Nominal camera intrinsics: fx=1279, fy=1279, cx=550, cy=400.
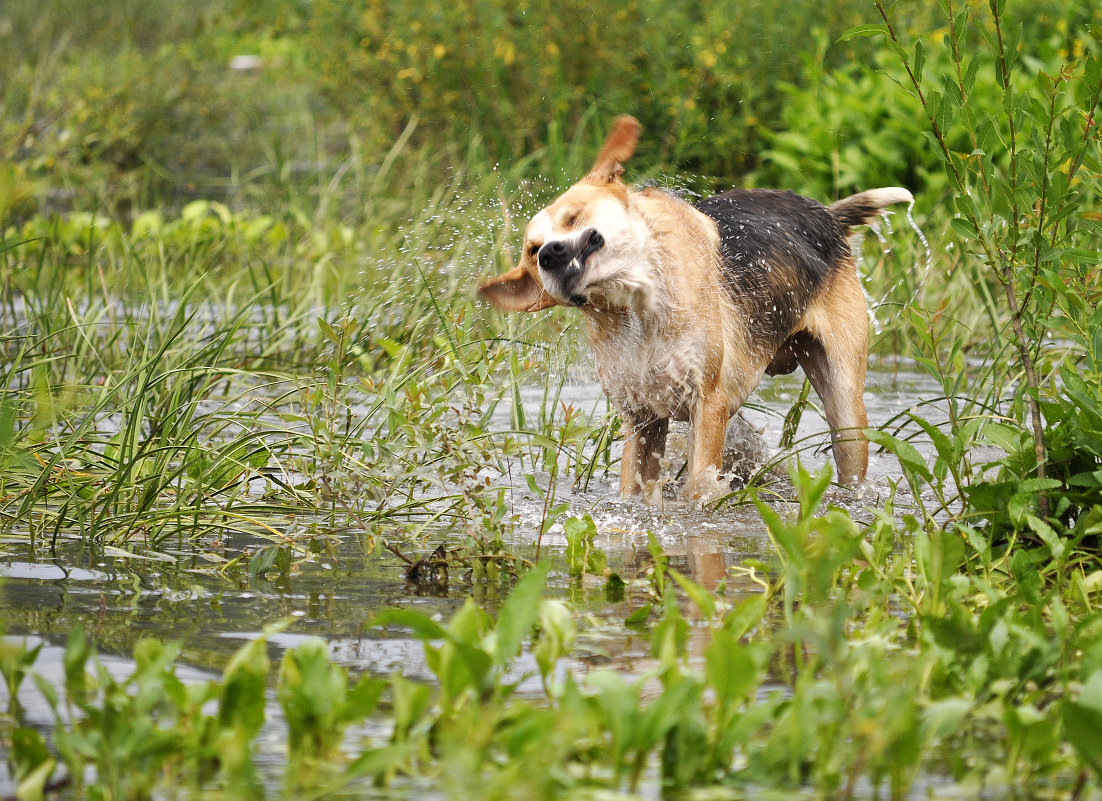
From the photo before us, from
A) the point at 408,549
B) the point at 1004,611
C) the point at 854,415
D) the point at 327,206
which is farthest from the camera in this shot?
the point at 327,206

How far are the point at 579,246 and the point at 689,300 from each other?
1.53 feet

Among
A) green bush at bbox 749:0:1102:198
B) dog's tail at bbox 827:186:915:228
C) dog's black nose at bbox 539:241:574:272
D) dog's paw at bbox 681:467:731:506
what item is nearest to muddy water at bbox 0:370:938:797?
dog's paw at bbox 681:467:731:506

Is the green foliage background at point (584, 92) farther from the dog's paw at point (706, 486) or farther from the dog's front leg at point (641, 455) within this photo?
the dog's paw at point (706, 486)

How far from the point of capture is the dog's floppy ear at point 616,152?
4.02 meters

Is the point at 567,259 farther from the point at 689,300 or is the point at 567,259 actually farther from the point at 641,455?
the point at 641,455

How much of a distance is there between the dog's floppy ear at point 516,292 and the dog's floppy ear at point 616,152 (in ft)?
1.25

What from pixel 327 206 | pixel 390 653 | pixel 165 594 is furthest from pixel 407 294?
pixel 390 653

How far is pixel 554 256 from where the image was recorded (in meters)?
3.73

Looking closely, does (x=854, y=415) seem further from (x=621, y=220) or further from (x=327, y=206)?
(x=327, y=206)

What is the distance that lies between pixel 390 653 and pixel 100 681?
2.15ft

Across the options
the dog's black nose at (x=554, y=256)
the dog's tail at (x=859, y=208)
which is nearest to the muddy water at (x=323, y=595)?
the dog's black nose at (x=554, y=256)

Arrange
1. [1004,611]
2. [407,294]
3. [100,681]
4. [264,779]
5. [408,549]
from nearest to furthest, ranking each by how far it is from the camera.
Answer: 1. [264,779]
2. [100,681]
3. [1004,611]
4. [408,549]
5. [407,294]

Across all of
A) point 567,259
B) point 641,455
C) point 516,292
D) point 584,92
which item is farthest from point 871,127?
point 567,259

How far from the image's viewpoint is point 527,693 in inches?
94.6
